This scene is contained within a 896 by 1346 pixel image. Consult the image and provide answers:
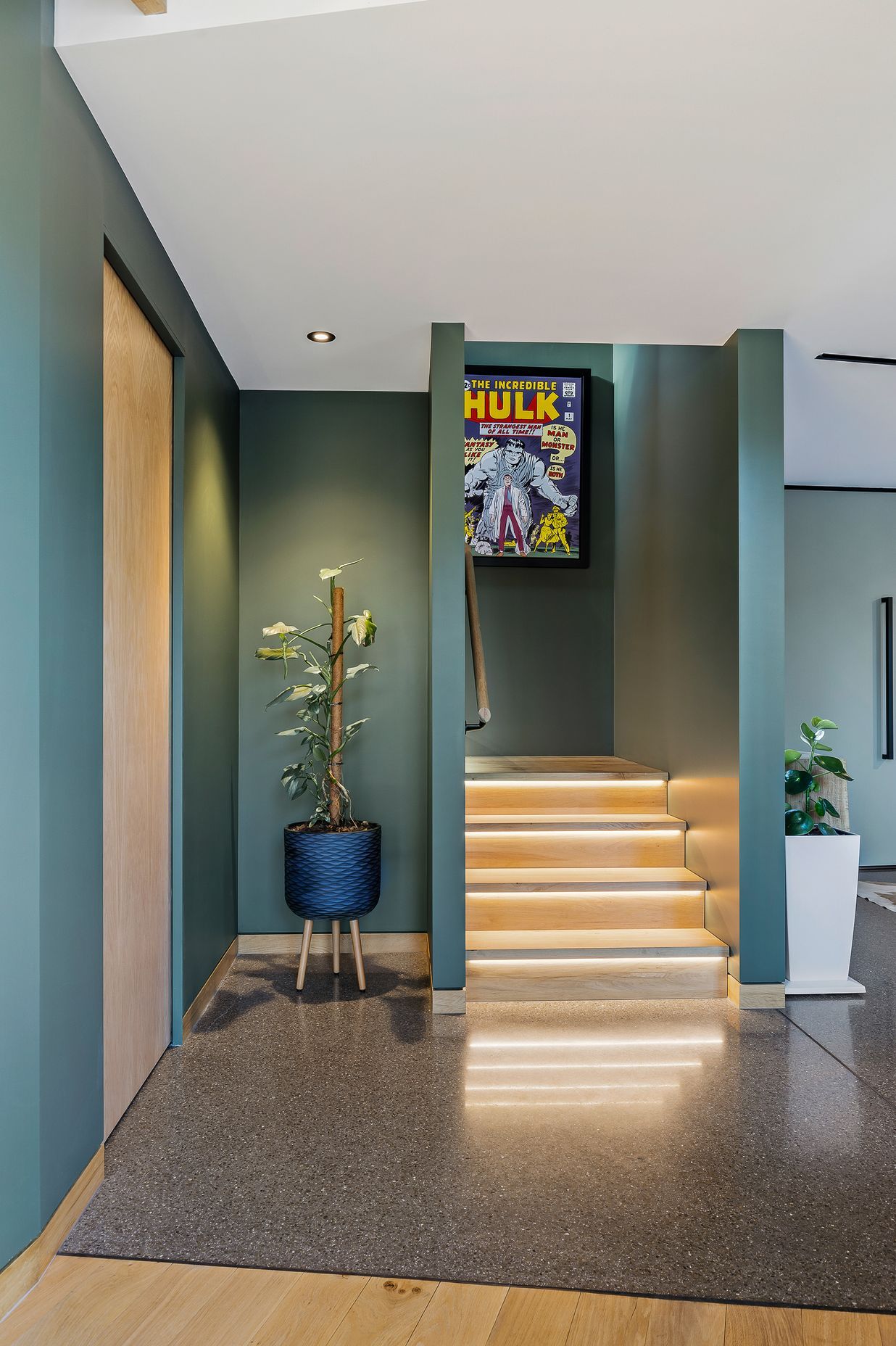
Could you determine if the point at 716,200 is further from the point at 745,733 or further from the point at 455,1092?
the point at 455,1092

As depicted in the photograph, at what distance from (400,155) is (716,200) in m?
0.95

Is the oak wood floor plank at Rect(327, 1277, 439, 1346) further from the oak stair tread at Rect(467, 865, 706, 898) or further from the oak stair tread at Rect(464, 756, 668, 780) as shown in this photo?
the oak stair tread at Rect(464, 756, 668, 780)

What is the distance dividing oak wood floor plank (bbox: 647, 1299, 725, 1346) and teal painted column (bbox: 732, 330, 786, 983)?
1.88 m

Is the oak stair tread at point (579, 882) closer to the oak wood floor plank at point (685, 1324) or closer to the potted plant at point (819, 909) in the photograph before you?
the potted plant at point (819, 909)

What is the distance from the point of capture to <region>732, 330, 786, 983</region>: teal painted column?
3572mm

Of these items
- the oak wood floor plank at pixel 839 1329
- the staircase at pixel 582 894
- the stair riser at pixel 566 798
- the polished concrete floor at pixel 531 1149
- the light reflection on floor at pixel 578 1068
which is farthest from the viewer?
the stair riser at pixel 566 798

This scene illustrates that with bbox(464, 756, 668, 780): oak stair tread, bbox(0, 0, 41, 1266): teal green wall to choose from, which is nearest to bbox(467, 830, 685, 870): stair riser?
bbox(464, 756, 668, 780): oak stair tread

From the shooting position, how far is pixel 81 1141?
2133mm

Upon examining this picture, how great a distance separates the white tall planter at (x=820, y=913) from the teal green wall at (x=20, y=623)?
290 cm

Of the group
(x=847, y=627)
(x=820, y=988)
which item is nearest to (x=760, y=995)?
(x=820, y=988)

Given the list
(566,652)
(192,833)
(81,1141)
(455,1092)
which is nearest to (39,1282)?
(81,1141)

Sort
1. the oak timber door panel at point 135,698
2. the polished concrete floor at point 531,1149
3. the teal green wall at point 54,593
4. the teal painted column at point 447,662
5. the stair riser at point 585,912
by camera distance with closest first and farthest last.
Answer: the teal green wall at point 54,593, the polished concrete floor at point 531,1149, the oak timber door panel at point 135,698, the teal painted column at point 447,662, the stair riser at point 585,912

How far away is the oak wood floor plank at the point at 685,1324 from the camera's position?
170 centimetres

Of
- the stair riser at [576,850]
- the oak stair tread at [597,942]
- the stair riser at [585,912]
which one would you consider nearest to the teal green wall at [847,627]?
the stair riser at [576,850]
